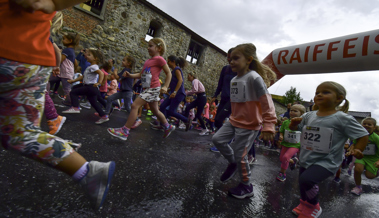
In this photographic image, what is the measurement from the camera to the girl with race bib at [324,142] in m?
1.96

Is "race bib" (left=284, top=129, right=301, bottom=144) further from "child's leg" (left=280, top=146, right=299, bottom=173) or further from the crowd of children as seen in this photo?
"child's leg" (left=280, top=146, right=299, bottom=173)

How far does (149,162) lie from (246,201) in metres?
1.21

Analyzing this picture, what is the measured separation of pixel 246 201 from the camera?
214 centimetres

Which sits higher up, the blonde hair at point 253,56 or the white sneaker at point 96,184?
the blonde hair at point 253,56

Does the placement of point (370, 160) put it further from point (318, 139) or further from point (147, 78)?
point (147, 78)

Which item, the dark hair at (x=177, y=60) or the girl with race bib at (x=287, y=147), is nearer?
the girl with race bib at (x=287, y=147)

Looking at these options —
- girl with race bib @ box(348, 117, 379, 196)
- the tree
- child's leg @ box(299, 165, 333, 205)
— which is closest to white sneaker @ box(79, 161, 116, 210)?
child's leg @ box(299, 165, 333, 205)

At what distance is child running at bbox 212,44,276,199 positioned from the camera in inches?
84.4

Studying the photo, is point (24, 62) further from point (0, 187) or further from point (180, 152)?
point (180, 152)

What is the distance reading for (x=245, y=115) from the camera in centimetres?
226

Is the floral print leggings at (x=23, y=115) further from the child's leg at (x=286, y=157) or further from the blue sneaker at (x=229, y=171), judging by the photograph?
the child's leg at (x=286, y=157)

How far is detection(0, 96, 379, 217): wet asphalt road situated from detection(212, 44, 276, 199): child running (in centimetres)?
27

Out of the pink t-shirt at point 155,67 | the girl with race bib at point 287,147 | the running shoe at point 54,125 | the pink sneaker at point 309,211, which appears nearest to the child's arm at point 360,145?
the pink sneaker at point 309,211

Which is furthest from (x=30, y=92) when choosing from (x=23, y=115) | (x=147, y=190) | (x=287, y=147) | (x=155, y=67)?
(x=287, y=147)
